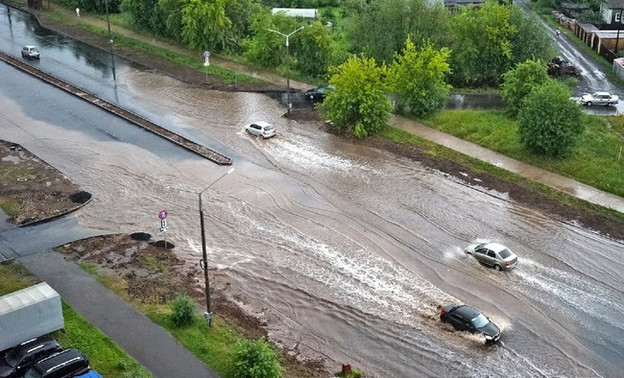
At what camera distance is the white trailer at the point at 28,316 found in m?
28.9

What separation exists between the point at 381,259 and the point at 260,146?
52.7 feet

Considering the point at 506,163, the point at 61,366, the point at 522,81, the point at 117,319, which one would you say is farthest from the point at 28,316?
the point at 522,81

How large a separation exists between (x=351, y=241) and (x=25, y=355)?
16393 millimetres

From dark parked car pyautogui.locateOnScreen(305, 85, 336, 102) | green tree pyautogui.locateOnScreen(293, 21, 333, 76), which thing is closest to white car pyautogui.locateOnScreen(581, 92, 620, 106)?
dark parked car pyautogui.locateOnScreen(305, 85, 336, 102)

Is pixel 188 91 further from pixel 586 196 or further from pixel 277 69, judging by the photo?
pixel 586 196

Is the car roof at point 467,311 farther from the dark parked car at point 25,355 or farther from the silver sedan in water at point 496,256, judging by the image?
the dark parked car at point 25,355

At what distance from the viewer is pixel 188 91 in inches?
2367

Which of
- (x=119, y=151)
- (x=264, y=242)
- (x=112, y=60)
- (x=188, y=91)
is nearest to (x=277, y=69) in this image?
(x=188, y=91)

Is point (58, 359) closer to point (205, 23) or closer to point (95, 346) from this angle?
point (95, 346)

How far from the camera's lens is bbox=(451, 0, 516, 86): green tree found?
6022 cm

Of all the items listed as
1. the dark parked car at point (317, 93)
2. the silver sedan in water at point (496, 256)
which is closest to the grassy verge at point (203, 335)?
the silver sedan in water at point (496, 256)

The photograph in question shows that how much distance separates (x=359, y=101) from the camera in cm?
5084

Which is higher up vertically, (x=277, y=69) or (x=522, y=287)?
(x=277, y=69)

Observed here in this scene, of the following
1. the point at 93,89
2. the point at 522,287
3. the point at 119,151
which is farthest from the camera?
the point at 93,89
